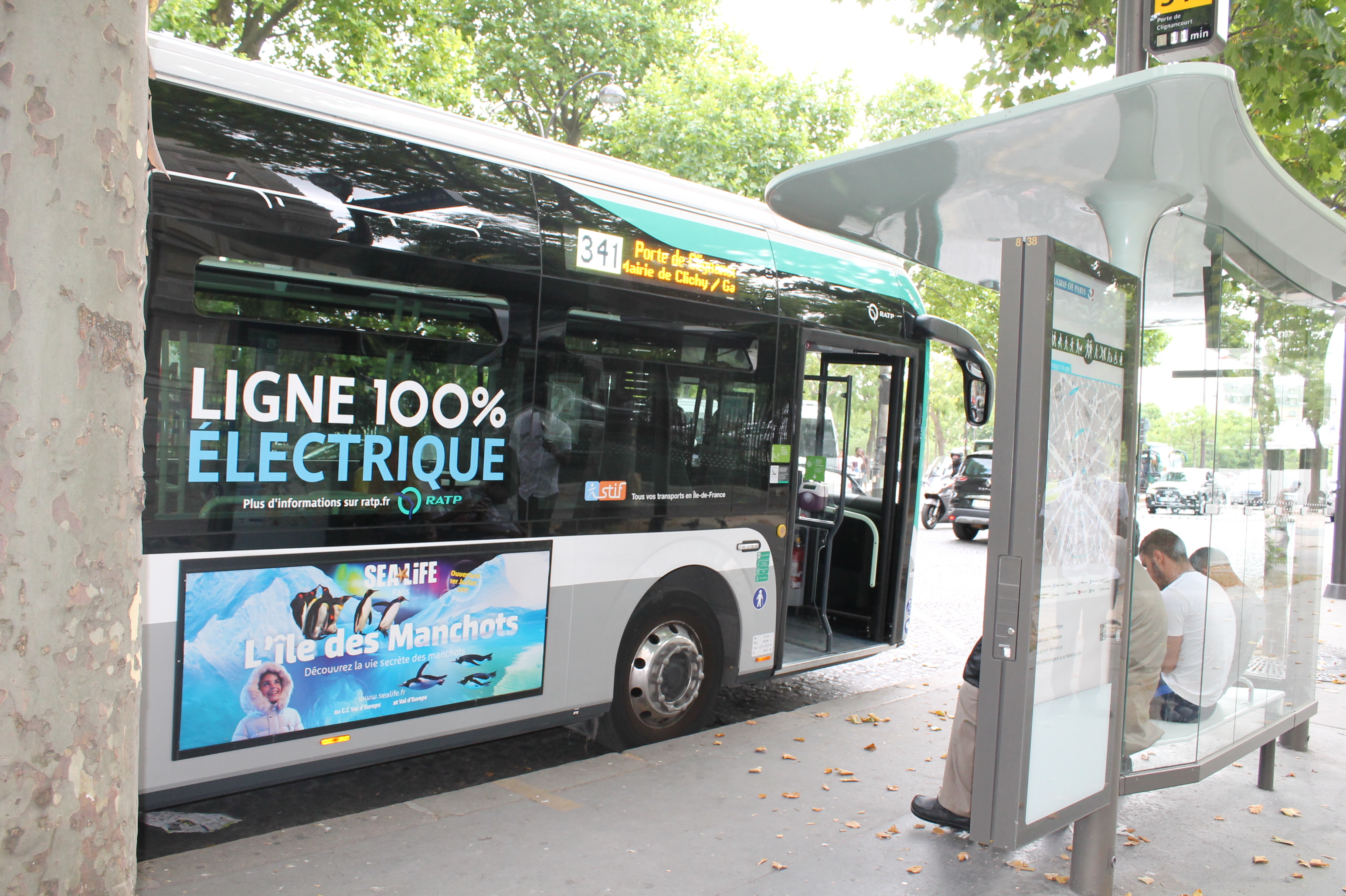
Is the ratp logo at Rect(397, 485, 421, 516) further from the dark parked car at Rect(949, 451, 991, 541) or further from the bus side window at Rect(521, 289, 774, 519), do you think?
the dark parked car at Rect(949, 451, 991, 541)

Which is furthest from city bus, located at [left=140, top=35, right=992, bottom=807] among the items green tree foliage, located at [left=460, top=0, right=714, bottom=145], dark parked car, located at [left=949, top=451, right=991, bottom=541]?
green tree foliage, located at [left=460, top=0, right=714, bottom=145]

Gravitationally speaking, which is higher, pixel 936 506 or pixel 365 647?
pixel 365 647

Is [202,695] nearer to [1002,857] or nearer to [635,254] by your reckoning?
[635,254]

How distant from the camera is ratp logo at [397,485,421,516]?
4.40m

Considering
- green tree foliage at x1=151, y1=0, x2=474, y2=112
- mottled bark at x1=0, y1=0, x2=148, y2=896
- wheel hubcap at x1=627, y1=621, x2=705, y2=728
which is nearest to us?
mottled bark at x1=0, y1=0, x2=148, y2=896

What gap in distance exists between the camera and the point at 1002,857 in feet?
14.2

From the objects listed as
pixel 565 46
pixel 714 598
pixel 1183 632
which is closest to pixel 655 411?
pixel 714 598

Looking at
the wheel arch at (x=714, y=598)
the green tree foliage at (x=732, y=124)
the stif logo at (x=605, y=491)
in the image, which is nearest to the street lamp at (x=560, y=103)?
the green tree foliage at (x=732, y=124)

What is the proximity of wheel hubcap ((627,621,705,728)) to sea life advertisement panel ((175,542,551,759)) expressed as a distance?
82 cm

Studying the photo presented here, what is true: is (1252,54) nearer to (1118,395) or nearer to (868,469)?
(868,469)

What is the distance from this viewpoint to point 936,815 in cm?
455

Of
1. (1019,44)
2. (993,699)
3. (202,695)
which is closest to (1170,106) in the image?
(993,699)

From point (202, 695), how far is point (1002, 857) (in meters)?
3.35

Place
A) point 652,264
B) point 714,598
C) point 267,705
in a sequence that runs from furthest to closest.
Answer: point 714,598, point 652,264, point 267,705
